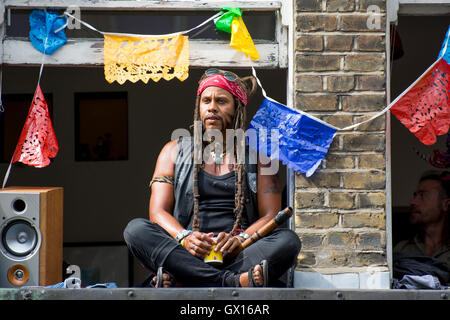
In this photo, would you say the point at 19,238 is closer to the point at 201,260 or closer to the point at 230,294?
the point at 201,260

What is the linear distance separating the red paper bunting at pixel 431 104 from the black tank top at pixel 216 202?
110 cm

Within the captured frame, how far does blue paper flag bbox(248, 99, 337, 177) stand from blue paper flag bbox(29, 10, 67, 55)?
139cm

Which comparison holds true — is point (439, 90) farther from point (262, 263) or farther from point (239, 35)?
point (262, 263)

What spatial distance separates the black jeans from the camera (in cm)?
373

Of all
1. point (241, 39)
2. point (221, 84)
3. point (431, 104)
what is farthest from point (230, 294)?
point (431, 104)

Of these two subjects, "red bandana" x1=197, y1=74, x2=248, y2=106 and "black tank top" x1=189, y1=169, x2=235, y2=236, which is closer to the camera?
"black tank top" x1=189, y1=169, x2=235, y2=236

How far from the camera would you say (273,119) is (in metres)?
4.18

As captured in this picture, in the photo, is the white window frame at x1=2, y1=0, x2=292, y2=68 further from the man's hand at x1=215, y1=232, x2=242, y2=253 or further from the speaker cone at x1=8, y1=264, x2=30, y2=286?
the speaker cone at x1=8, y1=264, x2=30, y2=286

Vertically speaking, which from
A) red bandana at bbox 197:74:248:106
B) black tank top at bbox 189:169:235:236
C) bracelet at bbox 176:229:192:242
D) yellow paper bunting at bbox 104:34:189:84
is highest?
yellow paper bunting at bbox 104:34:189:84

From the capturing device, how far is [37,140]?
168 inches

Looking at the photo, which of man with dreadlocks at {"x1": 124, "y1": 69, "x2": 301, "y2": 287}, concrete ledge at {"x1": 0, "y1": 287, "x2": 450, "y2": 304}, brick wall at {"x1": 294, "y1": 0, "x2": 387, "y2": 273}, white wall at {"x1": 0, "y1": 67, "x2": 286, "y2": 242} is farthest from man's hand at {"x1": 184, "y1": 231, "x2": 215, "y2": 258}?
white wall at {"x1": 0, "y1": 67, "x2": 286, "y2": 242}

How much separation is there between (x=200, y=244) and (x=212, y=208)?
41 centimetres
